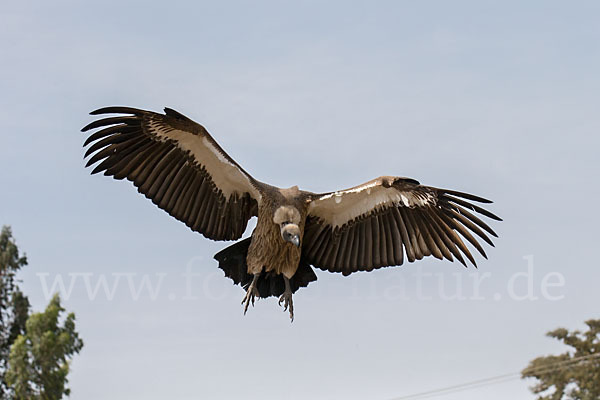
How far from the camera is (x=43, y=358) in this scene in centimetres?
3641

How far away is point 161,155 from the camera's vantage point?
422 inches

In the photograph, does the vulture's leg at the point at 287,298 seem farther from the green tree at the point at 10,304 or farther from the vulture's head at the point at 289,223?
the green tree at the point at 10,304

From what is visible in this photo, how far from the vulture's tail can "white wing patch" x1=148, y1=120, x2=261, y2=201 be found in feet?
2.03

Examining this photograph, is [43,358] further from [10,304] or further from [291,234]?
[291,234]

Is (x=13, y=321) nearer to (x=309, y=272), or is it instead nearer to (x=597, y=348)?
(x=597, y=348)

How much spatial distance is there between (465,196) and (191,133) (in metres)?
3.36

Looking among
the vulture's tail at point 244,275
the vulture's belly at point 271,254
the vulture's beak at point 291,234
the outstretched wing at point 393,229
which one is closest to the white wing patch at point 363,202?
the outstretched wing at point 393,229

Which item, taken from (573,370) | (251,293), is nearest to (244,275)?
(251,293)

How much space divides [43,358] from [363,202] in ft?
92.8

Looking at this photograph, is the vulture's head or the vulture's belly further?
the vulture's belly

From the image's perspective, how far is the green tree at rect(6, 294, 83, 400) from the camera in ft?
118

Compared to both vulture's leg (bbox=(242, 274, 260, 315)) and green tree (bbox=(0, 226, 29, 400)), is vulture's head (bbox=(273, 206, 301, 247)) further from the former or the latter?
green tree (bbox=(0, 226, 29, 400))

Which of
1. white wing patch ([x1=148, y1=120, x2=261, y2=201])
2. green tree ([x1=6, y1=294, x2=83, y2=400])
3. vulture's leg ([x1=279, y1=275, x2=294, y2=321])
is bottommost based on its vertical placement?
vulture's leg ([x1=279, y1=275, x2=294, y2=321])

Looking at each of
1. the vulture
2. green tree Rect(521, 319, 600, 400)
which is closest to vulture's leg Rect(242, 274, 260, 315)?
the vulture
